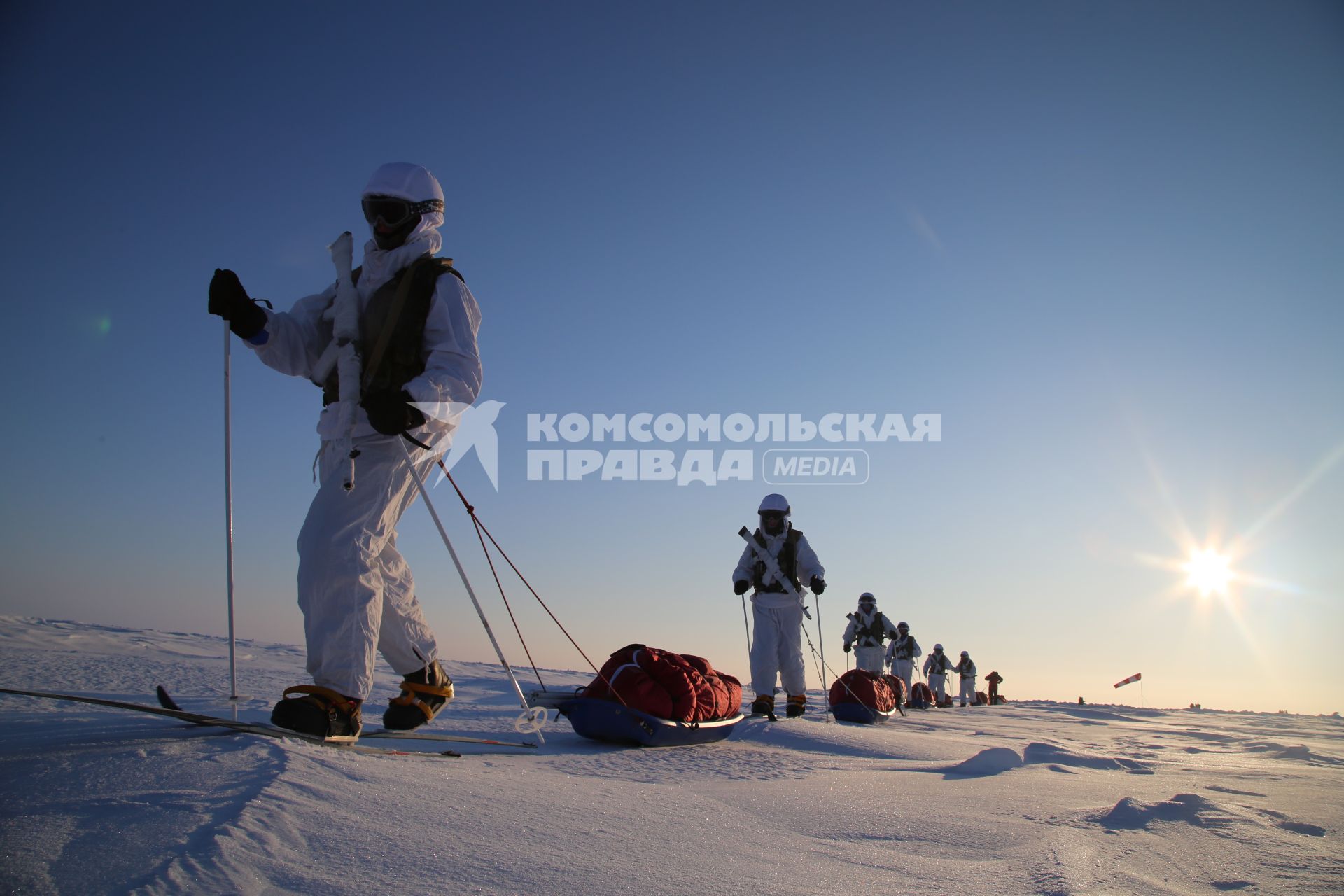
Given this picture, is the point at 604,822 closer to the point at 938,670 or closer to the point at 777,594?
the point at 777,594

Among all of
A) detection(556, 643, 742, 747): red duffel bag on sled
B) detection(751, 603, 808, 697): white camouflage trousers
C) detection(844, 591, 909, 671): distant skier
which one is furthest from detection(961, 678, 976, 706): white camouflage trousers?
detection(556, 643, 742, 747): red duffel bag on sled

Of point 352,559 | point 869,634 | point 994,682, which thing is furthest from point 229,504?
point 994,682

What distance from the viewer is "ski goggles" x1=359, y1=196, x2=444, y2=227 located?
345 cm

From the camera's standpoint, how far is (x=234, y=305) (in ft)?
10.4

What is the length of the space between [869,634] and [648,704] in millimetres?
13049

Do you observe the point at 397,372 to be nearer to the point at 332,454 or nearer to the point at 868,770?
the point at 332,454

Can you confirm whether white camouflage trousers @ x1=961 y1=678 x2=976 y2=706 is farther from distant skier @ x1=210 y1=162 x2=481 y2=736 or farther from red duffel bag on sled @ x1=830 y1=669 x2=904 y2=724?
distant skier @ x1=210 y1=162 x2=481 y2=736

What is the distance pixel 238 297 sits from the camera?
319 centimetres

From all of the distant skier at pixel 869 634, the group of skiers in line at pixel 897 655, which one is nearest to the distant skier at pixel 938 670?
the group of skiers in line at pixel 897 655

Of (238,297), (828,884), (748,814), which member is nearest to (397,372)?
(238,297)

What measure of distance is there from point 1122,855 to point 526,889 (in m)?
1.47

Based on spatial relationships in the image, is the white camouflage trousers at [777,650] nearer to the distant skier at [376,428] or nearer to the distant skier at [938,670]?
the distant skier at [376,428]

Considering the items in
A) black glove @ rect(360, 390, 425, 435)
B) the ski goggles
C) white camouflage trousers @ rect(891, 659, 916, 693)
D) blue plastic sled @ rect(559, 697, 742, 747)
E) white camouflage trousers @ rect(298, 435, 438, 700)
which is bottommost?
white camouflage trousers @ rect(891, 659, 916, 693)

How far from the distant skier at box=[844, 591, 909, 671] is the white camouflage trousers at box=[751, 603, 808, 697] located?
8436 mm
